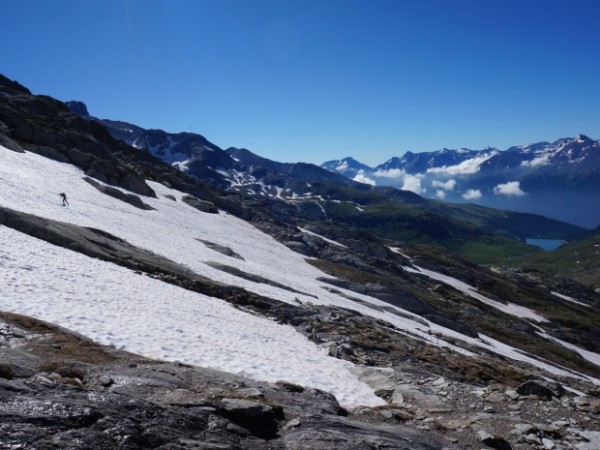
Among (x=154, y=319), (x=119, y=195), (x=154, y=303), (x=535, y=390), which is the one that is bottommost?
(x=154, y=319)

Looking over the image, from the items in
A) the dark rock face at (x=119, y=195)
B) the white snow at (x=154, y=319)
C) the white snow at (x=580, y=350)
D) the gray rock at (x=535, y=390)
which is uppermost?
the dark rock face at (x=119, y=195)

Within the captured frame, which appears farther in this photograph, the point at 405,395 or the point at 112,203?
the point at 112,203

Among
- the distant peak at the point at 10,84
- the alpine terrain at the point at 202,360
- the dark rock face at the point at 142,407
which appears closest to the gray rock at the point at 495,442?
the alpine terrain at the point at 202,360

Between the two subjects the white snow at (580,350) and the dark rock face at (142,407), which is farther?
the white snow at (580,350)

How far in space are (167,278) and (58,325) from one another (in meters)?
14.4

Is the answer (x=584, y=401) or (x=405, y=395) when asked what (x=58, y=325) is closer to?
(x=405, y=395)

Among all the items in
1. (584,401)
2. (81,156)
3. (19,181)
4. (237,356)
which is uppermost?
(81,156)

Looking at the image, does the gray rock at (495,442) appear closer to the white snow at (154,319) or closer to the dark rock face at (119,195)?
the white snow at (154,319)

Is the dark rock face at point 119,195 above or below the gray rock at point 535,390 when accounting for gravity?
above

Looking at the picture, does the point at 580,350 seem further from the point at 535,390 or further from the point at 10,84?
the point at 10,84

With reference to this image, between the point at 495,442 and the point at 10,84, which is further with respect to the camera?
the point at 10,84

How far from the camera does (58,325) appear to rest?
1631 centimetres

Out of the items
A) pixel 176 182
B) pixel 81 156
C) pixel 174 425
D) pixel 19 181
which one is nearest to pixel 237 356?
pixel 174 425

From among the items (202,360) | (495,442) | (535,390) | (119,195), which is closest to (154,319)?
(202,360)
